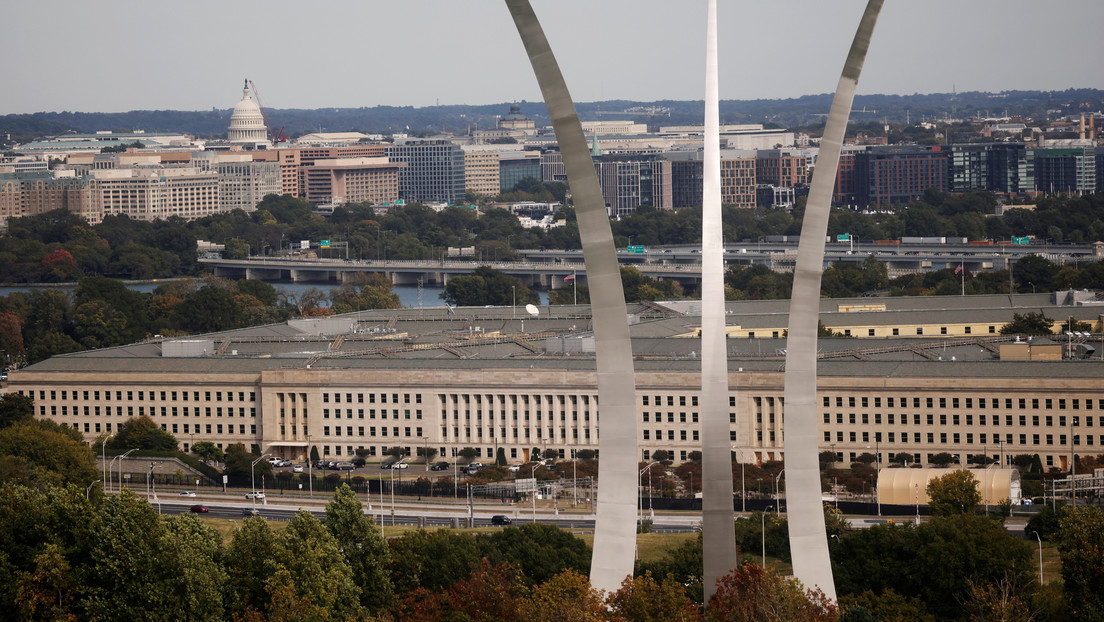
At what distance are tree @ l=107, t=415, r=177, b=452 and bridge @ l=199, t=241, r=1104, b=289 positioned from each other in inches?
2807

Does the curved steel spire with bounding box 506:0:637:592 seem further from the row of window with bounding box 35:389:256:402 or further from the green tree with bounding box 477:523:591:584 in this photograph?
the row of window with bounding box 35:389:256:402

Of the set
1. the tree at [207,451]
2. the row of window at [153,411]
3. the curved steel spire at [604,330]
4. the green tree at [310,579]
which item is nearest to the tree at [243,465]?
the tree at [207,451]

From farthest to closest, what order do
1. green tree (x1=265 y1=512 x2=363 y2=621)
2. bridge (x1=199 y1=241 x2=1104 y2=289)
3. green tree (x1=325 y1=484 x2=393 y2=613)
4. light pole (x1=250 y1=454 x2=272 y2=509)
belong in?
bridge (x1=199 y1=241 x2=1104 y2=289) < light pole (x1=250 y1=454 x2=272 y2=509) < green tree (x1=325 y1=484 x2=393 y2=613) < green tree (x1=265 y1=512 x2=363 y2=621)

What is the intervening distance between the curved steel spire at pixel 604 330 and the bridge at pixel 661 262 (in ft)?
368

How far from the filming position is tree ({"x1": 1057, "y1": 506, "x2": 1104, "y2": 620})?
3776 centimetres

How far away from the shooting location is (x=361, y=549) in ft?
139

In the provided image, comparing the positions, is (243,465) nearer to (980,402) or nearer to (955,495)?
(980,402)

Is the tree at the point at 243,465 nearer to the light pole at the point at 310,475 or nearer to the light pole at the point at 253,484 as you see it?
the light pole at the point at 253,484

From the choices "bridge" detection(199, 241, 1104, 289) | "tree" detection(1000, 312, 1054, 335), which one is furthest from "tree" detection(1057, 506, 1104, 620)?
"bridge" detection(199, 241, 1104, 289)

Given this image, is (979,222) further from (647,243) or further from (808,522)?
(808,522)

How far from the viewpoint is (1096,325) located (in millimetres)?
87938

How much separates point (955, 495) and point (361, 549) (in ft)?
60.9

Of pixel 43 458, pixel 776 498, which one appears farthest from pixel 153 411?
pixel 776 498

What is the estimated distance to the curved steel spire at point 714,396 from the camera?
31359 millimetres
